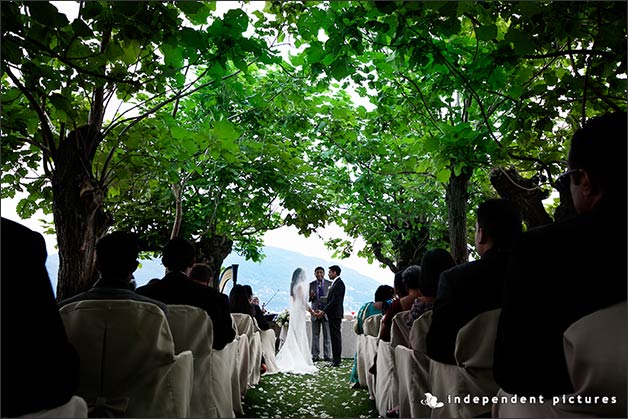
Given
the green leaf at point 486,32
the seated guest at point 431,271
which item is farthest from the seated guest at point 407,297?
the green leaf at point 486,32

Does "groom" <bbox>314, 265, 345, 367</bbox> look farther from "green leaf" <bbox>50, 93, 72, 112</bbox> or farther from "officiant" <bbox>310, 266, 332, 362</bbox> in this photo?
"green leaf" <bbox>50, 93, 72, 112</bbox>

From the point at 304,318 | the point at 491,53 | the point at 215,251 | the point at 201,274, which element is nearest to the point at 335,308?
the point at 304,318

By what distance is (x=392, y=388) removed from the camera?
5152 millimetres

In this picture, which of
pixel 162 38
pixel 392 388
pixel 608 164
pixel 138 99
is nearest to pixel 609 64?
pixel 608 164

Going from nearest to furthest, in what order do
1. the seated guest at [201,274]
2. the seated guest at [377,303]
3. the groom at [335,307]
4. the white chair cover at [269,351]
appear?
1. the seated guest at [201,274]
2. the seated guest at [377,303]
3. the white chair cover at [269,351]
4. the groom at [335,307]

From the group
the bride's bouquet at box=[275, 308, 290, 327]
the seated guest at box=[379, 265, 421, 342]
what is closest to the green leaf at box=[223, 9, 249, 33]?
the seated guest at box=[379, 265, 421, 342]

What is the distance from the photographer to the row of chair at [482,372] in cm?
138

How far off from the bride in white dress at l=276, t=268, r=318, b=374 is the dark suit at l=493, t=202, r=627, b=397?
888 cm

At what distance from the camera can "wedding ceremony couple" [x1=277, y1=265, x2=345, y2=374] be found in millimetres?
10553

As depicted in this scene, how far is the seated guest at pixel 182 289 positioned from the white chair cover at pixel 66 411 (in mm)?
2304

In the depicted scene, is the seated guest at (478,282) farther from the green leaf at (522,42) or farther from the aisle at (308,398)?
the aisle at (308,398)

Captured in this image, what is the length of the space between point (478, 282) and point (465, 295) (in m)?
0.10

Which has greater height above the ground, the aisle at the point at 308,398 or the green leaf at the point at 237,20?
the green leaf at the point at 237,20

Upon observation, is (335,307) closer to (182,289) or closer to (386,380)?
(386,380)
